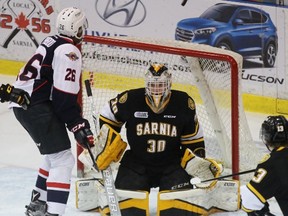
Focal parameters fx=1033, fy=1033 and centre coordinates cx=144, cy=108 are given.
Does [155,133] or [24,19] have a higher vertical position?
[24,19]

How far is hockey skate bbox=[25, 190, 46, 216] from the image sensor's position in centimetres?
541

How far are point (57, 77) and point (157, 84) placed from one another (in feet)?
1.80

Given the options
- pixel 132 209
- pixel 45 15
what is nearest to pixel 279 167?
pixel 132 209

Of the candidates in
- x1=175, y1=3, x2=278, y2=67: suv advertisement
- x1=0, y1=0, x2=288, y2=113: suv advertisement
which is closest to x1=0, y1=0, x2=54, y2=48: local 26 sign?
x1=0, y1=0, x2=288, y2=113: suv advertisement

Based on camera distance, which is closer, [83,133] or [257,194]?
[257,194]

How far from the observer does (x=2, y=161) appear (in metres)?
6.61

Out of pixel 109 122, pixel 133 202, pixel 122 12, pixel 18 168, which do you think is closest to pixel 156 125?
pixel 109 122

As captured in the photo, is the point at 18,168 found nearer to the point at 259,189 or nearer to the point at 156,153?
the point at 156,153

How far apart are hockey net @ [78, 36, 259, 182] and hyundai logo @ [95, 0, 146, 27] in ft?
4.51

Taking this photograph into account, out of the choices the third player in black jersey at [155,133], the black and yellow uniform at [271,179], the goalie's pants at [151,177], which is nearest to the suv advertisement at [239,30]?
the third player in black jersey at [155,133]

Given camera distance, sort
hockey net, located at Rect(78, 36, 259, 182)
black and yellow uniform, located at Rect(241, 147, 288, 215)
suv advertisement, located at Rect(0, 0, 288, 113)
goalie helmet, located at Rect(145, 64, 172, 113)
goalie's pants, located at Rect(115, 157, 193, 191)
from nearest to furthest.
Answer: black and yellow uniform, located at Rect(241, 147, 288, 215) → goalie helmet, located at Rect(145, 64, 172, 113) → goalie's pants, located at Rect(115, 157, 193, 191) → hockey net, located at Rect(78, 36, 259, 182) → suv advertisement, located at Rect(0, 0, 288, 113)

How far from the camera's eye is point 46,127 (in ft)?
16.9

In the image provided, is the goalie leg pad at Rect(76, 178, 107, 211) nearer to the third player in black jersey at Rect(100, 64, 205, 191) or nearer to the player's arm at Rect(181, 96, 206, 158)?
the third player in black jersey at Rect(100, 64, 205, 191)

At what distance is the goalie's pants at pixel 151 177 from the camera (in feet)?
17.7
